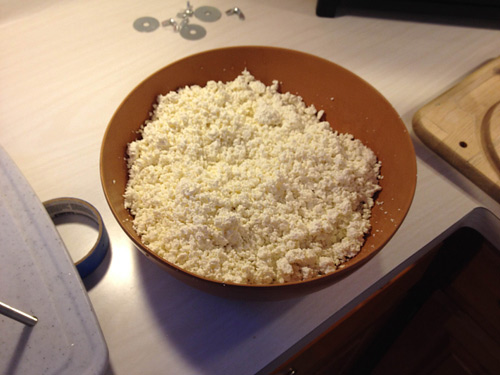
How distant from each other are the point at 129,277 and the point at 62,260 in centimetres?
11

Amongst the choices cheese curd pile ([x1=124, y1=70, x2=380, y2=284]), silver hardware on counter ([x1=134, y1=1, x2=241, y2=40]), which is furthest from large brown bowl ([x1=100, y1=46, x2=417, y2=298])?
silver hardware on counter ([x1=134, y1=1, x2=241, y2=40])

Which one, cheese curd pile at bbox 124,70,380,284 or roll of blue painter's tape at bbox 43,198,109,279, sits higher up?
cheese curd pile at bbox 124,70,380,284

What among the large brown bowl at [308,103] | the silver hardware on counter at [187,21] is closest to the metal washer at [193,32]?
the silver hardware on counter at [187,21]

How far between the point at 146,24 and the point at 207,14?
0.56ft

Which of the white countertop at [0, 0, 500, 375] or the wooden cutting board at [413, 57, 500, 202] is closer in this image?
the white countertop at [0, 0, 500, 375]

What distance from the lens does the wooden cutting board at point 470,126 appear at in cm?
82

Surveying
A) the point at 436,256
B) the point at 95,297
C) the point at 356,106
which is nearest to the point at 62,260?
the point at 95,297

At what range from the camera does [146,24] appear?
1.10 meters

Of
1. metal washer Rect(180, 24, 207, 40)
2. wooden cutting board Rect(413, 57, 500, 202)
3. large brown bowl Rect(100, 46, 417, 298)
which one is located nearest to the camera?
large brown bowl Rect(100, 46, 417, 298)

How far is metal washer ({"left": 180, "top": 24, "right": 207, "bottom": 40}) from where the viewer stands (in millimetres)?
1078

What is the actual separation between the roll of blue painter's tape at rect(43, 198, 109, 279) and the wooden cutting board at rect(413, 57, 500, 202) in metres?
0.69

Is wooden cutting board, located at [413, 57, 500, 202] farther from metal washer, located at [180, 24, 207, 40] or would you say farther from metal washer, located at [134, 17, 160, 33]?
metal washer, located at [134, 17, 160, 33]

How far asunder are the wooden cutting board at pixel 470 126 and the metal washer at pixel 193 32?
592 mm

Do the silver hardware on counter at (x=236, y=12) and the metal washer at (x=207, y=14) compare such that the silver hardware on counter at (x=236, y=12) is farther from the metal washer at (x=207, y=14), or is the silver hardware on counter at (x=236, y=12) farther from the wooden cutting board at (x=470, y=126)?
the wooden cutting board at (x=470, y=126)
